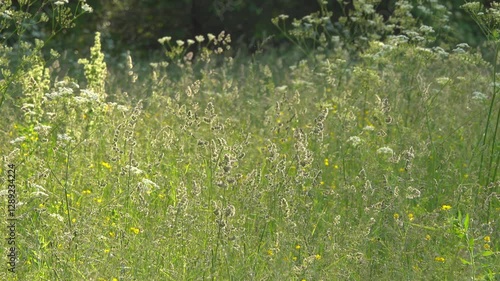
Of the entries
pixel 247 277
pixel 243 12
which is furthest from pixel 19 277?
pixel 243 12

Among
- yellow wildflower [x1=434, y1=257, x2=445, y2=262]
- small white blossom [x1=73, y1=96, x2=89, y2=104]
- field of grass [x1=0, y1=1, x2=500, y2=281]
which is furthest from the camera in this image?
small white blossom [x1=73, y1=96, x2=89, y2=104]

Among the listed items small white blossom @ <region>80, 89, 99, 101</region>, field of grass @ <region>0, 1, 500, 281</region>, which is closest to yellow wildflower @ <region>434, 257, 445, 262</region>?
field of grass @ <region>0, 1, 500, 281</region>

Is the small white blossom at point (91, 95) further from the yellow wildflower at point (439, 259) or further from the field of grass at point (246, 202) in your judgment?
the yellow wildflower at point (439, 259)

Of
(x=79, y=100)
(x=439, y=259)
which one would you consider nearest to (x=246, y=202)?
(x=439, y=259)

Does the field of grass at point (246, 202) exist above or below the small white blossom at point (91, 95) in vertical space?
below

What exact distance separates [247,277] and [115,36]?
10122 millimetres

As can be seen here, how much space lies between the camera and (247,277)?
152 inches

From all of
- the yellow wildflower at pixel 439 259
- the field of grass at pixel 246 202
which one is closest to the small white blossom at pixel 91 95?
the field of grass at pixel 246 202

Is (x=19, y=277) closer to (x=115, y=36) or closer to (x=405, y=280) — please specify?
(x=405, y=280)

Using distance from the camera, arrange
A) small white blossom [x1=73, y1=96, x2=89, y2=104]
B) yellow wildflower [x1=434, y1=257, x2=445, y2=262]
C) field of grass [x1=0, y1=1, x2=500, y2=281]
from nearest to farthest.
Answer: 1. field of grass [x1=0, y1=1, x2=500, y2=281]
2. yellow wildflower [x1=434, y1=257, x2=445, y2=262]
3. small white blossom [x1=73, y1=96, x2=89, y2=104]

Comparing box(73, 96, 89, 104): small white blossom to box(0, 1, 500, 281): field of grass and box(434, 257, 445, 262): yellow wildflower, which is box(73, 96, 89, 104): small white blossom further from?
box(434, 257, 445, 262): yellow wildflower

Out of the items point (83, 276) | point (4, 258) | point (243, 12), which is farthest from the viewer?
point (243, 12)

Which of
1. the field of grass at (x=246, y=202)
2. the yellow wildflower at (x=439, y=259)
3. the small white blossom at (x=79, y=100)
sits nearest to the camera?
the field of grass at (x=246, y=202)

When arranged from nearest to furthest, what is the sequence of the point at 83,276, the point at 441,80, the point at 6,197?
1. the point at 83,276
2. the point at 6,197
3. the point at 441,80
